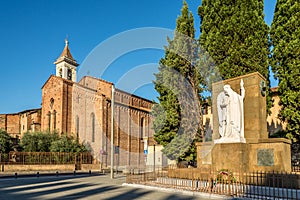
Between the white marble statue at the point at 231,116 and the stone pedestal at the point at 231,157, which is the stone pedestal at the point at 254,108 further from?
the stone pedestal at the point at 231,157

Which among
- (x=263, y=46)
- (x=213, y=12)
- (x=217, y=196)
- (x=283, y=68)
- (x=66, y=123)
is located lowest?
(x=217, y=196)

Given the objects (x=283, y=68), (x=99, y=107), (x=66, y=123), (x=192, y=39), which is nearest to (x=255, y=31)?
(x=283, y=68)

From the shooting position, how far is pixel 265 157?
12352mm

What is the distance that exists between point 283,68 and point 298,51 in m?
1.50

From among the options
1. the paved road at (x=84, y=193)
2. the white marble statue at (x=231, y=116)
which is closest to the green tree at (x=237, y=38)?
the white marble statue at (x=231, y=116)

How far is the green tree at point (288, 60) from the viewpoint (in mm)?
18062

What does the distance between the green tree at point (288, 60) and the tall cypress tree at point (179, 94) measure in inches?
226

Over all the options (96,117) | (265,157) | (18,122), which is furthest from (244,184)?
(18,122)

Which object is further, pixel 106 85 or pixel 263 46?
pixel 106 85

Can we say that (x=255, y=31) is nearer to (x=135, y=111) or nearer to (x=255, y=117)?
(x=255, y=117)

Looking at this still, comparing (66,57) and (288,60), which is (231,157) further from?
(66,57)

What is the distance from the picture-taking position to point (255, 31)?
788 inches

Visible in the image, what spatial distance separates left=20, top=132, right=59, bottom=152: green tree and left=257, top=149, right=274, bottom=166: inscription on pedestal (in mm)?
Result: 30002

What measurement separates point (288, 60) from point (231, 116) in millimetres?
8219
